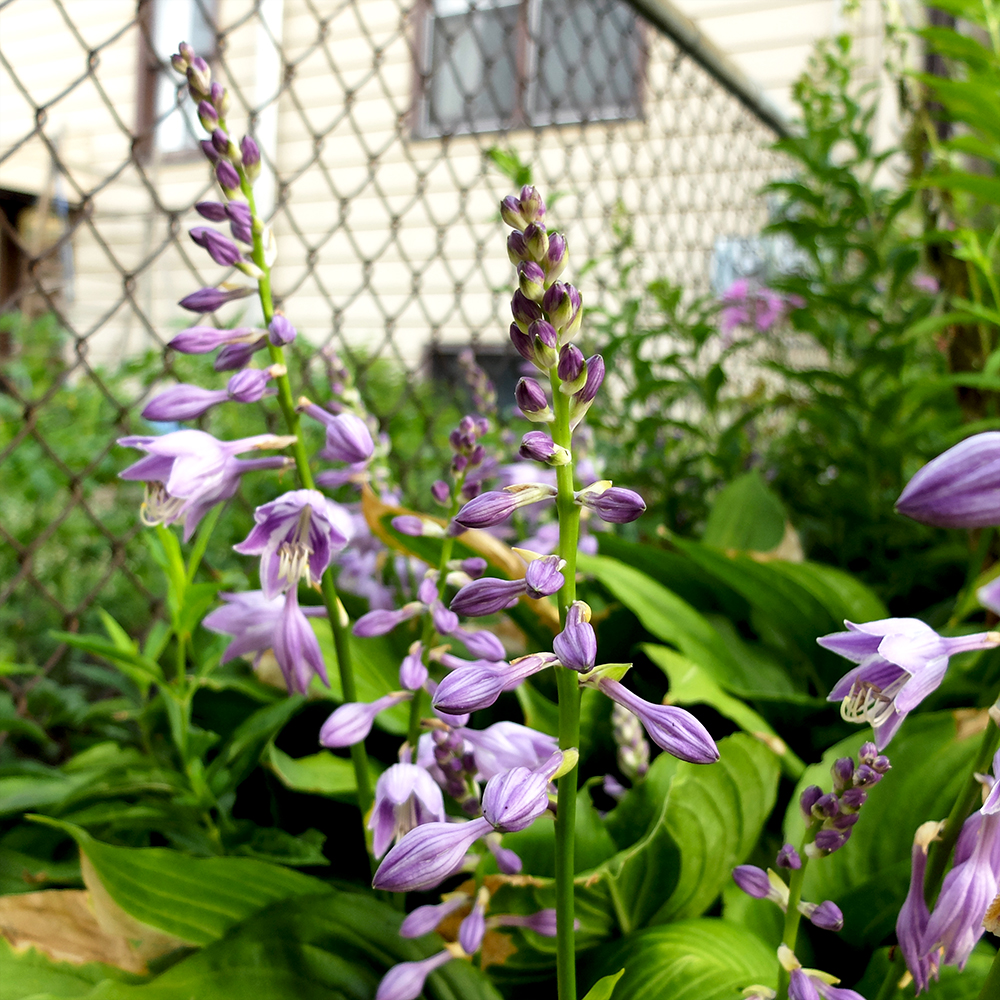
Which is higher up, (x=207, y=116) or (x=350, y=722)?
(x=207, y=116)

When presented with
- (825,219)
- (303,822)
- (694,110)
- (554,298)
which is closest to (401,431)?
(825,219)

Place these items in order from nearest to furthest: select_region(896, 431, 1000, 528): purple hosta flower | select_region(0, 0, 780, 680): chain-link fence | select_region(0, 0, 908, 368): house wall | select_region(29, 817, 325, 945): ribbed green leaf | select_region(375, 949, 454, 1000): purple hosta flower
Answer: select_region(896, 431, 1000, 528): purple hosta flower → select_region(375, 949, 454, 1000): purple hosta flower → select_region(29, 817, 325, 945): ribbed green leaf → select_region(0, 0, 780, 680): chain-link fence → select_region(0, 0, 908, 368): house wall

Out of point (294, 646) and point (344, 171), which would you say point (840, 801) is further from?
point (344, 171)

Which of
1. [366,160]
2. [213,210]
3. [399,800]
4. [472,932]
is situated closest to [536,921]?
[472,932]

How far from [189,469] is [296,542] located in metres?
0.10

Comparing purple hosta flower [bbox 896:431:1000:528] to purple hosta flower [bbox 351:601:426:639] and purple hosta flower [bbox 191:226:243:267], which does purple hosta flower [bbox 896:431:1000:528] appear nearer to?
purple hosta flower [bbox 351:601:426:639]

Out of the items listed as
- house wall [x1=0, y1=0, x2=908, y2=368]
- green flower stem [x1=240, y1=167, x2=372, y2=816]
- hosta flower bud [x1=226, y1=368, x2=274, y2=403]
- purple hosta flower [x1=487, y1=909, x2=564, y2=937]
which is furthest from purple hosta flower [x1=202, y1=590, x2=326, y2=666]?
house wall [x1=0, y1=0, x2=908, y2=368]

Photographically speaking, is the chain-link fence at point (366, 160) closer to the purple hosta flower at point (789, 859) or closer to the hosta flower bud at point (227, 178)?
the hosta flower bud at point (227, 178)

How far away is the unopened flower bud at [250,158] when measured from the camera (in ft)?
2.09

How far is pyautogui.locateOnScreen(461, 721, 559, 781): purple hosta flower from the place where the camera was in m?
0.62

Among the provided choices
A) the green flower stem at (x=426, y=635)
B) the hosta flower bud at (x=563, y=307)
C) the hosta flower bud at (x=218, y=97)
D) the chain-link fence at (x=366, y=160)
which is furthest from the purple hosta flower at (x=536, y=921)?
the chain-link fence at (x=366, y=160)

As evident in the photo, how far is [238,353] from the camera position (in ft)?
2.19

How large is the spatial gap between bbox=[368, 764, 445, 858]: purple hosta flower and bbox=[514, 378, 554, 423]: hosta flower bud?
0.31m

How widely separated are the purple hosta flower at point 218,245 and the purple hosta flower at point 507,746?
0.42m
